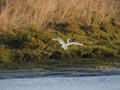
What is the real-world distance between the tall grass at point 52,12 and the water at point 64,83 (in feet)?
13.1

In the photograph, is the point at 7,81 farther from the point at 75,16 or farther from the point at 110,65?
the point at 75,16

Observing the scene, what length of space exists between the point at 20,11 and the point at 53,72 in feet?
12.1

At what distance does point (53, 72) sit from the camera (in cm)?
1934

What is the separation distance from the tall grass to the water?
400cm

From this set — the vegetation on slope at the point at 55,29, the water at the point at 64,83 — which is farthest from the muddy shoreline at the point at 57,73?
the vegetation on slope at the point at 55,29

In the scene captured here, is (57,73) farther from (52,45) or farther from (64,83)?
(52,45)

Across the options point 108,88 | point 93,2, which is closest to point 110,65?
point 108,88

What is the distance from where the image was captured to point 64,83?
59.5 ft

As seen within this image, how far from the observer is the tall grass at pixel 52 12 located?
73.2 feet

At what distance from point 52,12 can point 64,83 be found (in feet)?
17.7

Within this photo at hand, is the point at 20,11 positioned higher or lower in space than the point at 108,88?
higher

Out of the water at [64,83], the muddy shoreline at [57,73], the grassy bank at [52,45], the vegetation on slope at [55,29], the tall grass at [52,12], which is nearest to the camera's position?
the water at [64,83]

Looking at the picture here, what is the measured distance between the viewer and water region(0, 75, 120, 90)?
17.5 meters

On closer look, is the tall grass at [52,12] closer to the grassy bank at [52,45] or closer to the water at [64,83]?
the grassy bank at [52,45]
